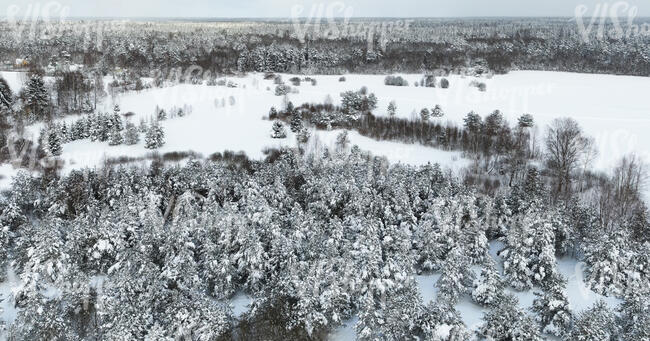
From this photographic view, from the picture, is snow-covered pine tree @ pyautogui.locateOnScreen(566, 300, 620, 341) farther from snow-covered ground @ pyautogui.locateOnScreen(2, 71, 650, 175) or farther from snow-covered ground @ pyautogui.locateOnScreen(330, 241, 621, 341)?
snow-covered ground @ pyautogui.locateOnScreen(2, 71, 650, 175)

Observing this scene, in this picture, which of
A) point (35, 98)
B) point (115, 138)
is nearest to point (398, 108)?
point (115, 138)

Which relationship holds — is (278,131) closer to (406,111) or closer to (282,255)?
(406,111)

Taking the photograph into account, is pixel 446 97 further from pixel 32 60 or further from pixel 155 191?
pixel 32 60

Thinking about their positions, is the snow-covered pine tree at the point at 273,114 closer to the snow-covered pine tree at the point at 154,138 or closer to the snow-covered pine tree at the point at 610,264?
the snow-covered pine tree at the point at 154,138

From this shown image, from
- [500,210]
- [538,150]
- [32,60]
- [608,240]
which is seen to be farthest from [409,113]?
[32,60]

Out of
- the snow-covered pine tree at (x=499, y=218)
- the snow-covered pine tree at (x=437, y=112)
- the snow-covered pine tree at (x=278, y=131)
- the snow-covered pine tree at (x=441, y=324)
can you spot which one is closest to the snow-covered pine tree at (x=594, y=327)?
the snow-covered pine tree at (x=441, y=324)

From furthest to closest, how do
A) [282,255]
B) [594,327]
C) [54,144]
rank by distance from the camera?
[54,144]
[282,255]
[594,327]
